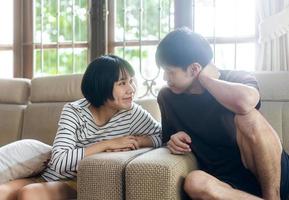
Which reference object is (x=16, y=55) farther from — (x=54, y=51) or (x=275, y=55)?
(x=275, y=55)

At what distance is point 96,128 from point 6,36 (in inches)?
82.3

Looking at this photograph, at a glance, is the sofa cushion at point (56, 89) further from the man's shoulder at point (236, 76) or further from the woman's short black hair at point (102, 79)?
the man's shoulder at point (236, 76)

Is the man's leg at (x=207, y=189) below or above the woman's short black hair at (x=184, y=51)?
below

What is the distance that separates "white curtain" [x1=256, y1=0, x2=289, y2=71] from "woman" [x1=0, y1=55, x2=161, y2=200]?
3.08 ft

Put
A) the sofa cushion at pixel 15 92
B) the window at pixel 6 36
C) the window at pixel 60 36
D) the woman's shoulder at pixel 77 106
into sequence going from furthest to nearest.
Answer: the window at pixel 6 36, the window at pixel 60 36, the sofa cushion at pixel 15 92, the woman's shoulder at pixel 77 106

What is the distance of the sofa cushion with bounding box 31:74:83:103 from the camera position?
261 centimetres

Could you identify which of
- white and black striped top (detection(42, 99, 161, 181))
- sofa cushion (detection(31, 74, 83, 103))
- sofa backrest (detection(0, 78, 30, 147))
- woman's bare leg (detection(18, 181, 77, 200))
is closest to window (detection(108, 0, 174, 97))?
sofa cushion (detection(31, 74, 83, 103))

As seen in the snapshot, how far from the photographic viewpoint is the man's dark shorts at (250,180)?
1574 millimetres

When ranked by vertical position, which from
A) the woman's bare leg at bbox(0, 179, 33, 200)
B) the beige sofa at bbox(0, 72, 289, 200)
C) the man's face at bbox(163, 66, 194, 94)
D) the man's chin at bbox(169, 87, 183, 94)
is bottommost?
the woman's bare leg at bbox(0, 179, 33, 200)

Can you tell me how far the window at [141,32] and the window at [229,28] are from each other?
0.84 feet

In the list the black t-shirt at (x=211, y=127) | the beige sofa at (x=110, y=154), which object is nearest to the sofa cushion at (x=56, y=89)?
the beige sofa at (x=110, y=154)

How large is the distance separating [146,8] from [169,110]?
152 centimetres

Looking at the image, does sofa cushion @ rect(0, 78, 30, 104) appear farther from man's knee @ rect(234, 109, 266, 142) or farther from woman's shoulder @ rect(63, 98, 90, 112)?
man's knee @ rect(234, 109, 266, 142)

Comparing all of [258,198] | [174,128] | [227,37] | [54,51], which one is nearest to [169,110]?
[174,128]
